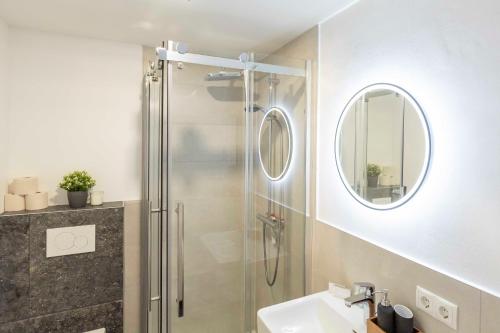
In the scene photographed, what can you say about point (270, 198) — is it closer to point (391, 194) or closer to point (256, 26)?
point (391, 194)

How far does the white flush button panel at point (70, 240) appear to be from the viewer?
6.15 ft

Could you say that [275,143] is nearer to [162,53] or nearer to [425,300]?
[162,53]

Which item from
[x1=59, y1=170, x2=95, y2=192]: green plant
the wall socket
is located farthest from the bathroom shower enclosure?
the wall socket

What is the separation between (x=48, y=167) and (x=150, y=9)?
1340 mm

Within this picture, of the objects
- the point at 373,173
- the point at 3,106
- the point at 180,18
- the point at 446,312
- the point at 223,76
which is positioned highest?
the point at 180,18

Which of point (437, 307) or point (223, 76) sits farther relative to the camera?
point (223, 76)

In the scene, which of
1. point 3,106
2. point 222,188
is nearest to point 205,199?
point 222,188

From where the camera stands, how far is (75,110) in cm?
208

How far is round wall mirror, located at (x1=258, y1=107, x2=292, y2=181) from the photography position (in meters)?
1.80

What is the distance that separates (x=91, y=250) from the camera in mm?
1979

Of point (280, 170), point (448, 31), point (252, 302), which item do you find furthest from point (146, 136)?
point (448, 31)

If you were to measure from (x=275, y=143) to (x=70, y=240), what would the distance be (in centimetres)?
156

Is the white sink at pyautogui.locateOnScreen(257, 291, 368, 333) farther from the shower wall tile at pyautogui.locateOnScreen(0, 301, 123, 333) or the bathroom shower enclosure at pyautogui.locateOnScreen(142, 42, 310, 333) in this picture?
the shower wall tile at pyautogui.locateOnScreen(0, 301, 123, 333)

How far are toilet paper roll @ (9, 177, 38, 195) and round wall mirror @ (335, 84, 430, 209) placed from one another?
6.66 ft
